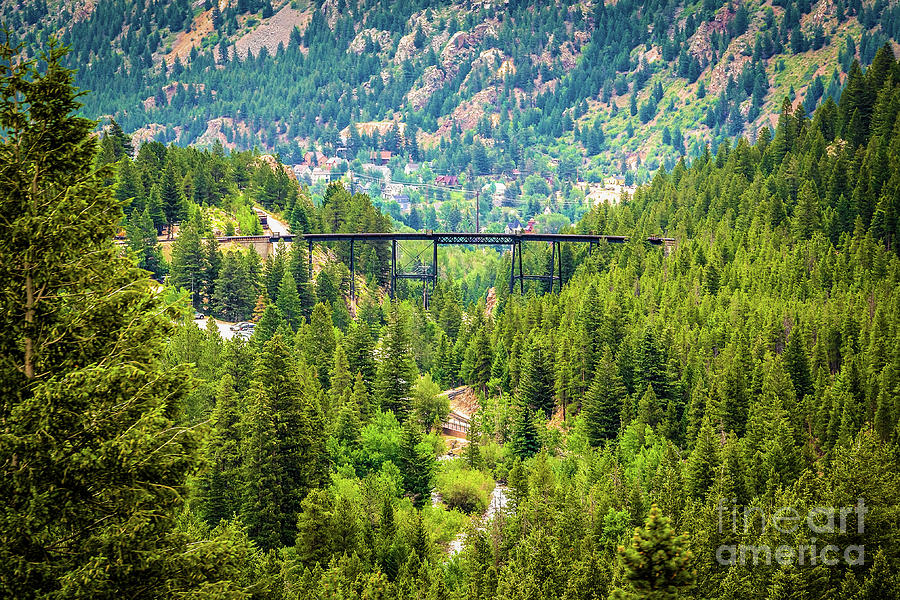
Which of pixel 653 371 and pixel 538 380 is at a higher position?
pixel 653 371

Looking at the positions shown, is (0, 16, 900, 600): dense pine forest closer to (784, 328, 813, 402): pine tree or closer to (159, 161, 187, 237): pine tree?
(784, 328, 813, 402): pine tree

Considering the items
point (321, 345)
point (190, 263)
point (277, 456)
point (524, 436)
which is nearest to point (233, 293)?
point (190, 263)

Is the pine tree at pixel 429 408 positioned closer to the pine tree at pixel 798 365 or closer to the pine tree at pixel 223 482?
the pine tree at pixel 798 365

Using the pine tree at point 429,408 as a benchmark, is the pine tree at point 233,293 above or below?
above

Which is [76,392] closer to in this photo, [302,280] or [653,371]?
[653,371]

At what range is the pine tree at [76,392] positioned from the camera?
745 inches

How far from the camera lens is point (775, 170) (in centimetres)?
14325

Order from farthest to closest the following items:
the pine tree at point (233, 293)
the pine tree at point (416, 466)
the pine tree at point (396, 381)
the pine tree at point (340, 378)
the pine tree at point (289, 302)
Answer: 1. the pine tree at point (233, 293)
2. the pine tree at point (289, 302)
3. the pine tree at point (340, 378)
4. the pine tree at point (396, 381)
5. the pine tree at point (416, 466)

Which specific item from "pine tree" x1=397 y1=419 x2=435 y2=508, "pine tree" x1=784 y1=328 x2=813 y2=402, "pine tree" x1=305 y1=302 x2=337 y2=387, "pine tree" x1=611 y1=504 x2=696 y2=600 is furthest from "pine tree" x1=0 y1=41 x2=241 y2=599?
"pine tree" x1=305 y1=302 x2=337 y2=387

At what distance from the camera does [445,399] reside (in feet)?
328

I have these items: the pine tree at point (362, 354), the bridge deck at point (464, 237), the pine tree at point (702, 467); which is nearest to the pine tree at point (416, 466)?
the pine tree at point (702, 467)
